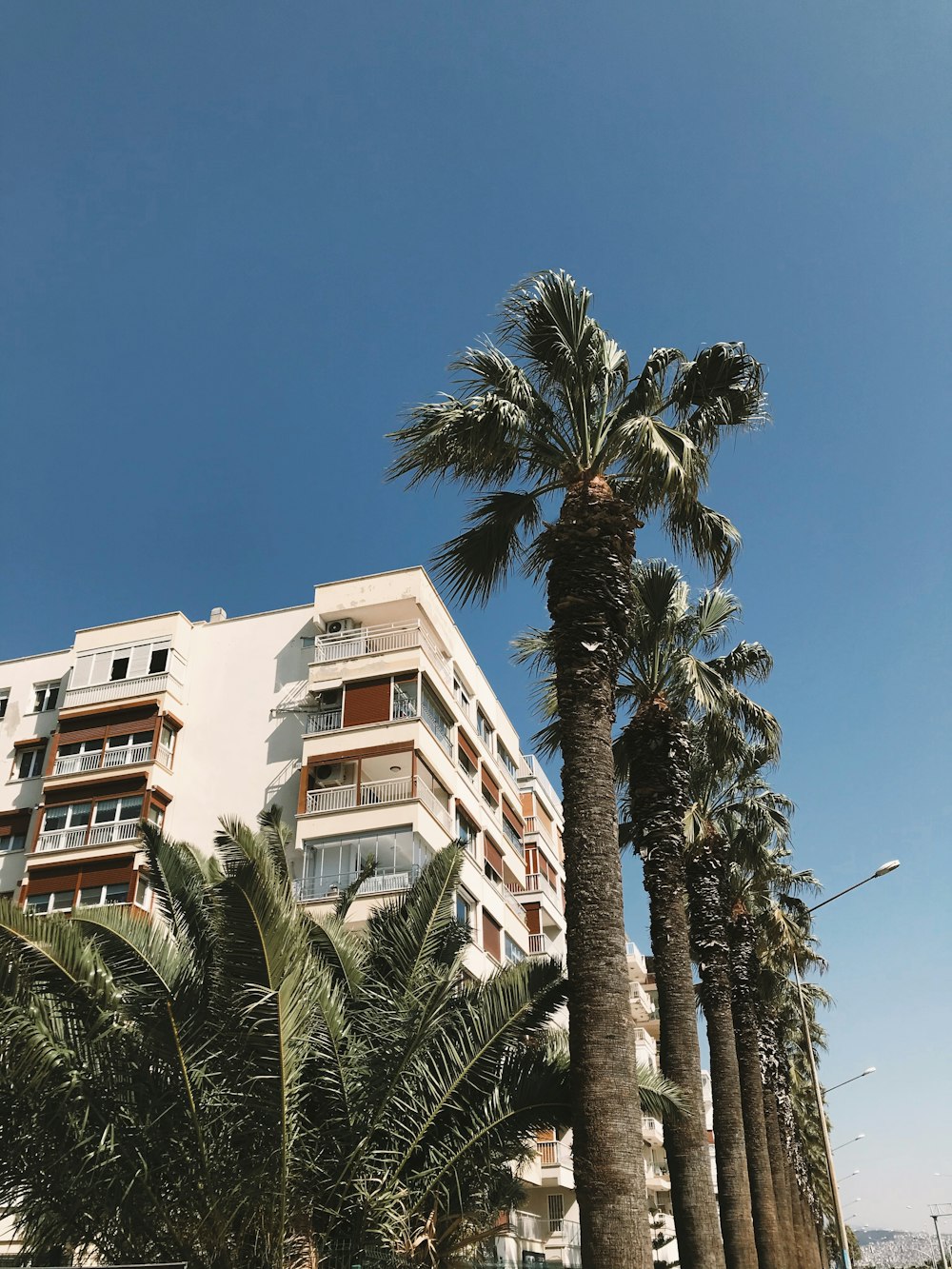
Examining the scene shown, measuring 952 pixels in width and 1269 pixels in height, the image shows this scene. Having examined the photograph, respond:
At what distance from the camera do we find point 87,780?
1261 inches

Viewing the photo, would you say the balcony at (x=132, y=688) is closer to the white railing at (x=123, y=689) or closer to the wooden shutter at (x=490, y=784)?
the white railing at (x=123, y=689)

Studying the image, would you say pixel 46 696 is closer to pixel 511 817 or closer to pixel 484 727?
pixel 484 727

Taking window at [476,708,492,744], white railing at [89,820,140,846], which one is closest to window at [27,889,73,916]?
white railing at [89,820,140,846]

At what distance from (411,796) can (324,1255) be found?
1629 cm

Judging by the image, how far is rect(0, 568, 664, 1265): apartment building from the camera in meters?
29.1

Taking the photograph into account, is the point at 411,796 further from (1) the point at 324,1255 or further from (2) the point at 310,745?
(1) the point at 324,1255

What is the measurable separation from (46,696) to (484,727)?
14.9 metres

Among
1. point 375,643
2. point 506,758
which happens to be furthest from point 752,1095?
point 506,758

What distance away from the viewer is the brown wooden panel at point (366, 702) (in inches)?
1189

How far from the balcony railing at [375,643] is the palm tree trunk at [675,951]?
13527mm

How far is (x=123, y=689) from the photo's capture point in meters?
33.7

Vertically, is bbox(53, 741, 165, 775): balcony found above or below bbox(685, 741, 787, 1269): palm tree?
above

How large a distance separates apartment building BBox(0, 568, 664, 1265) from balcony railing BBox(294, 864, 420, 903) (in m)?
0.05

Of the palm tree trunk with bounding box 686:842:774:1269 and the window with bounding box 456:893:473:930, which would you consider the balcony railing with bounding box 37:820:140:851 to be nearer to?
the window with bounding box 456:893:473:930
